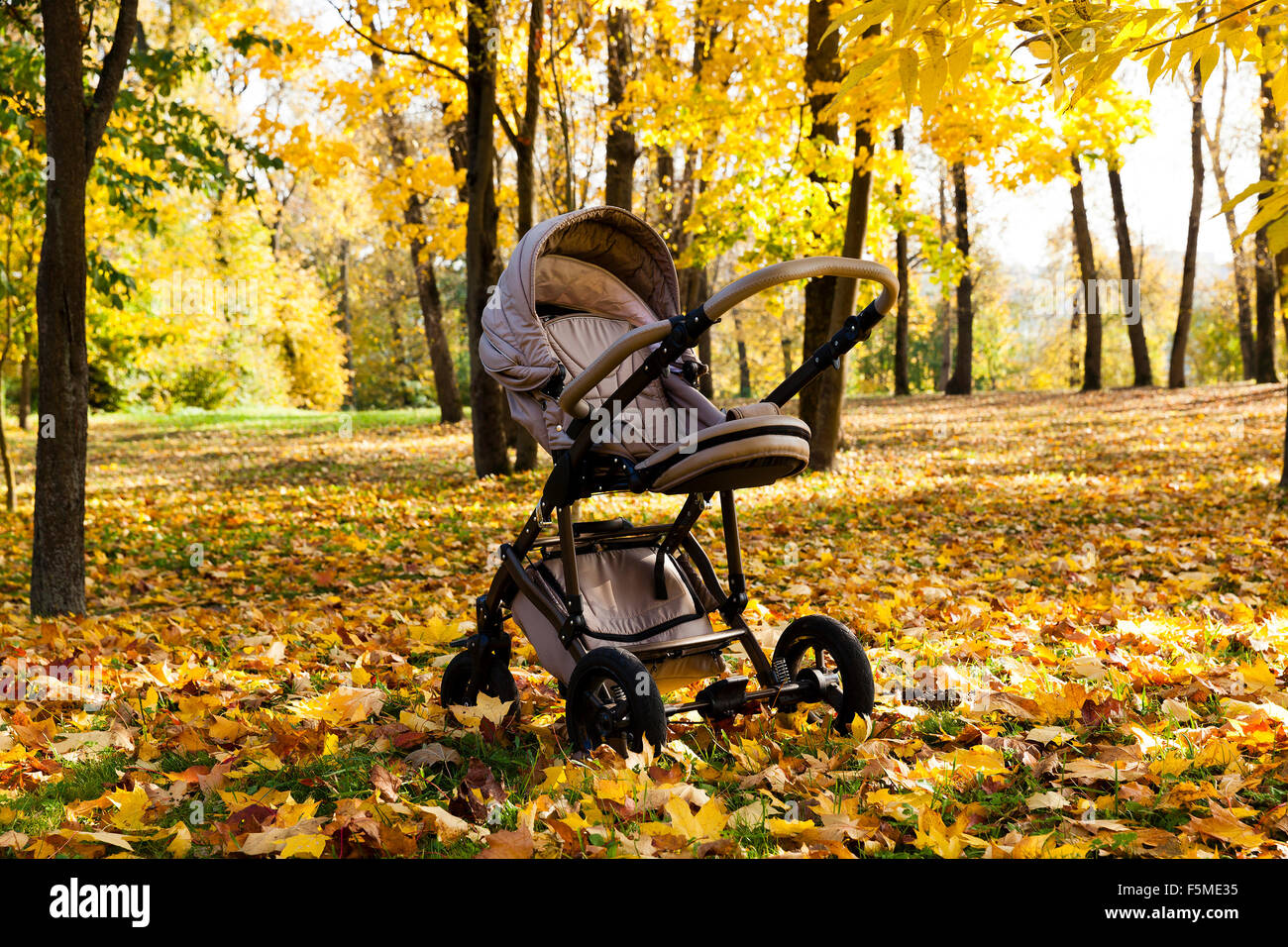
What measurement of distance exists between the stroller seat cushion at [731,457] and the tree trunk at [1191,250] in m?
22.9

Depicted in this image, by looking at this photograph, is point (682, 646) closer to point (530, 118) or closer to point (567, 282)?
point (567, 282)

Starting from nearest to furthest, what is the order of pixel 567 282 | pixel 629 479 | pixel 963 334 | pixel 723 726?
1. pixel 629 479
2. pixel 723 726
3. pixel 567 282
4. pixel 963 334

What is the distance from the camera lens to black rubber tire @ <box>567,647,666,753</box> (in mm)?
3014

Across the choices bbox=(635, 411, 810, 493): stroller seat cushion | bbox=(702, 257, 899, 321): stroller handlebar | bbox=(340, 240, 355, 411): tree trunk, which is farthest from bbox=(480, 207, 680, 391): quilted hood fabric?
bbox=(340, 240, 355, 411): tree trunk

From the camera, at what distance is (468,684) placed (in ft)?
12.6

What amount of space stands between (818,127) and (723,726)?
9102mm

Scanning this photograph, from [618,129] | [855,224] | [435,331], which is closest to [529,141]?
[618,129]

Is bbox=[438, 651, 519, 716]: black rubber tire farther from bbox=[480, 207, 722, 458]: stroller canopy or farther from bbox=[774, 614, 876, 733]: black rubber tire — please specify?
bbox=[774, 614, 876, 733]: black rubber tire

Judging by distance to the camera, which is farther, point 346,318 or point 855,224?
point 346,318

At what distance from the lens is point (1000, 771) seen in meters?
2.96

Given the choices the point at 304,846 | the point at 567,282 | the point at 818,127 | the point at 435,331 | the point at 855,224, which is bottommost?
the point at 304,846
